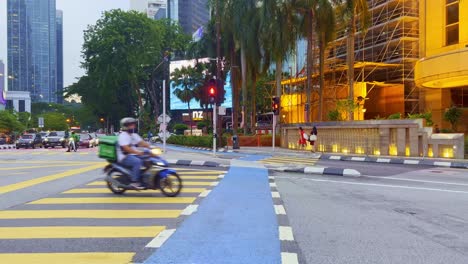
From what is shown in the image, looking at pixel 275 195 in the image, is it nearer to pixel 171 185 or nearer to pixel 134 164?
pixel 171 185

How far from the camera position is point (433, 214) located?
28.3ft

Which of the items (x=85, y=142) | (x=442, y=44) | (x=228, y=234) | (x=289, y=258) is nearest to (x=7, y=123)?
(x=85, y=142)

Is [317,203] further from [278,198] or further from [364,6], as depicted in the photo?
[364,6]

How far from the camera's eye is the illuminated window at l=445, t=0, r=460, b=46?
33969mm

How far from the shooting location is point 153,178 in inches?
408

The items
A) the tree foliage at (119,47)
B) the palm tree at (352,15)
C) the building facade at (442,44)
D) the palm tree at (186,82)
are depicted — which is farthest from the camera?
the palm tree at (186,82)

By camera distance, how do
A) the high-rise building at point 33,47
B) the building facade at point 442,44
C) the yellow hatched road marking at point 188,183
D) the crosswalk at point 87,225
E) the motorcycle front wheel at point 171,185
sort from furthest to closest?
the high-rise building at point 33,47 < the building facade at point 442,44 < the yellow hatched road marking at point 188,183 < the motorcycle front wheel at point 171,185 < the crosswalk at point 87,225

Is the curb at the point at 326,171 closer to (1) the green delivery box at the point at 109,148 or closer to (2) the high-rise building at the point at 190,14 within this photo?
(1) the green delivery box at the point at 109,148

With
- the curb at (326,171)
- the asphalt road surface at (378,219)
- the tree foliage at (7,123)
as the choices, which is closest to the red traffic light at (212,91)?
the curb at (326,171)

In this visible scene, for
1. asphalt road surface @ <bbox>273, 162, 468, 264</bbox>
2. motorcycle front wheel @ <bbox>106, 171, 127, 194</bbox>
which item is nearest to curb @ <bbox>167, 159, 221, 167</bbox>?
asphalt road surface @ <bbox>273, 162, 468, 264</bbox>

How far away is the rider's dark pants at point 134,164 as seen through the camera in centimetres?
1026

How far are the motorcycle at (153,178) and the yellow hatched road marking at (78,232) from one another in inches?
122

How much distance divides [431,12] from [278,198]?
31.1 m

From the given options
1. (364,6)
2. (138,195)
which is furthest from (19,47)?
(138,195)
